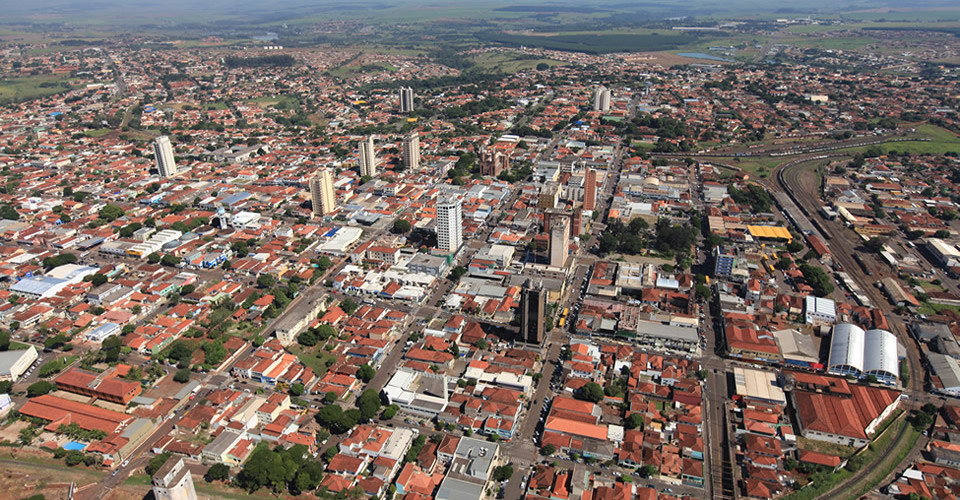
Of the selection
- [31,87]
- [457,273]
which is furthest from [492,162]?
[31,87]

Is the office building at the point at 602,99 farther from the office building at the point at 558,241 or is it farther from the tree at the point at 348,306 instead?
the tree at the point at 348,306

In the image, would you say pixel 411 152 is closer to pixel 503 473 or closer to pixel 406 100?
pixel 406 100

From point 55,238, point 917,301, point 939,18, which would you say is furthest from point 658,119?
point 939,18

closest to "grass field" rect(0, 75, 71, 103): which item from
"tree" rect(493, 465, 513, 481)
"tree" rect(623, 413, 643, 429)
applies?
"tree" rect(493, 465, 513, 481)

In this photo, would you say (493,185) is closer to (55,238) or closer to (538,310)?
(538,310)

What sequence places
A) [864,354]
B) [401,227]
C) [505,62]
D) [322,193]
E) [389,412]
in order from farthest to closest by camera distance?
[505,62]
[322,193]
[401,227]
[864,354]
[389,412]

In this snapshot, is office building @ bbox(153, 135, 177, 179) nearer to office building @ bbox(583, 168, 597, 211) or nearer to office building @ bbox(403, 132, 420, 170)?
office building @ bbox(403, 132, 420, 170)

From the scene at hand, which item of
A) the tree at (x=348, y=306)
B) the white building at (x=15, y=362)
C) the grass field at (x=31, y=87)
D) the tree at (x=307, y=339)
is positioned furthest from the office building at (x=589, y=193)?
the grass field at (x=31, y=87)
